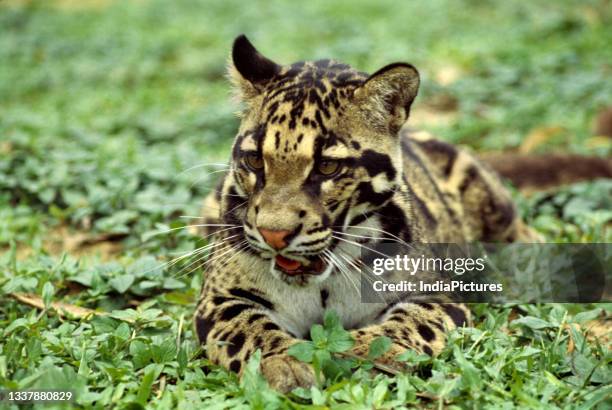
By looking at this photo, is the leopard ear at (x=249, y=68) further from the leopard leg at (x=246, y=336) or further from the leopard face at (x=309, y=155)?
the leopard leg at (x=246, y=336)

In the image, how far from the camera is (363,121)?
4.78 m

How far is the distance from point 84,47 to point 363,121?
12320 mm

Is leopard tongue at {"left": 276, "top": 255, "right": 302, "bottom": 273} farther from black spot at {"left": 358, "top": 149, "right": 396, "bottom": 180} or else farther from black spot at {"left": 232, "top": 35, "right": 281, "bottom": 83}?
black spot at {"left": 232, "top": 35, "right": 281, "bottom": 83}

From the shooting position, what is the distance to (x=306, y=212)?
437 cm

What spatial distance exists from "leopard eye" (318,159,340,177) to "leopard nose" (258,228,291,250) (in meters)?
0.48

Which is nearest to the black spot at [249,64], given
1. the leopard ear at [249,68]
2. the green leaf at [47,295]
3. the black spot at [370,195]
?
the leopard ear at [249,68]

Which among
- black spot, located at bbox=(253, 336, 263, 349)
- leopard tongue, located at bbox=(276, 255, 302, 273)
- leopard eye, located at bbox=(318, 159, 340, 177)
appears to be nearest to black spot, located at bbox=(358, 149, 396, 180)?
leopard eye, located at bbox=(318, 159, 340, 177)

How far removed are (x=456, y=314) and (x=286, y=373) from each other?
1444 mm

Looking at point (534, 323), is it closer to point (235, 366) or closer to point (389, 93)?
point (389, 93)

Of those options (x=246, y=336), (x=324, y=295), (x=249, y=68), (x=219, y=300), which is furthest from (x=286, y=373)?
(x=249, y=68)

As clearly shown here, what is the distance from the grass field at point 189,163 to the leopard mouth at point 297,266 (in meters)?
0.69

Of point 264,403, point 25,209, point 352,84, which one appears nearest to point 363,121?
point 352,84

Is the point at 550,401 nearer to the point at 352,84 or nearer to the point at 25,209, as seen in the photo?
the point at 352,84

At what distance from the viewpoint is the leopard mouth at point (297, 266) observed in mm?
4656
